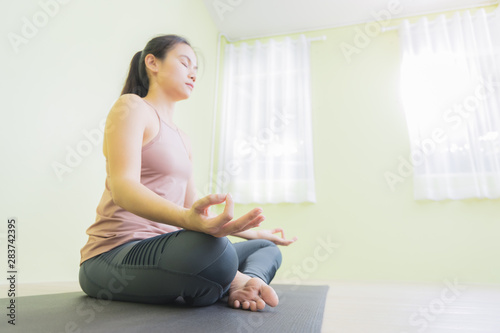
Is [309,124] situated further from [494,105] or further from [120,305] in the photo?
[120,305]

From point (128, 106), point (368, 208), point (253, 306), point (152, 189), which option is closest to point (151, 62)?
point (128, 106)

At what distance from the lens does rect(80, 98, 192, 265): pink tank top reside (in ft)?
2.88

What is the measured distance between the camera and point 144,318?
26.3 inches

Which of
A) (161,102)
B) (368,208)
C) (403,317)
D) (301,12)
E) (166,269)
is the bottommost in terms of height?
(403,317)

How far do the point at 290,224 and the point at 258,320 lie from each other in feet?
6.79

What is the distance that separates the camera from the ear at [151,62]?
110 cm

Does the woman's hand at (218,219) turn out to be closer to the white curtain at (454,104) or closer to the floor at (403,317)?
the floor at (403,317)

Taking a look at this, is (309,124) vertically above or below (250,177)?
above

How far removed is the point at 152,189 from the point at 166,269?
0.91 feet

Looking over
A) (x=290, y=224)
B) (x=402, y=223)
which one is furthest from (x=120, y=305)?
(x=402, y=223)

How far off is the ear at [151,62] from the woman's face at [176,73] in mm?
16

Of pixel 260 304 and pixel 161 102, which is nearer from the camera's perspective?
Result: pixel 260 304

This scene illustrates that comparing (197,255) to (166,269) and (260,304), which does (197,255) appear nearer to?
(166,269)

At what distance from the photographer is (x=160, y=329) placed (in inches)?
23.1
